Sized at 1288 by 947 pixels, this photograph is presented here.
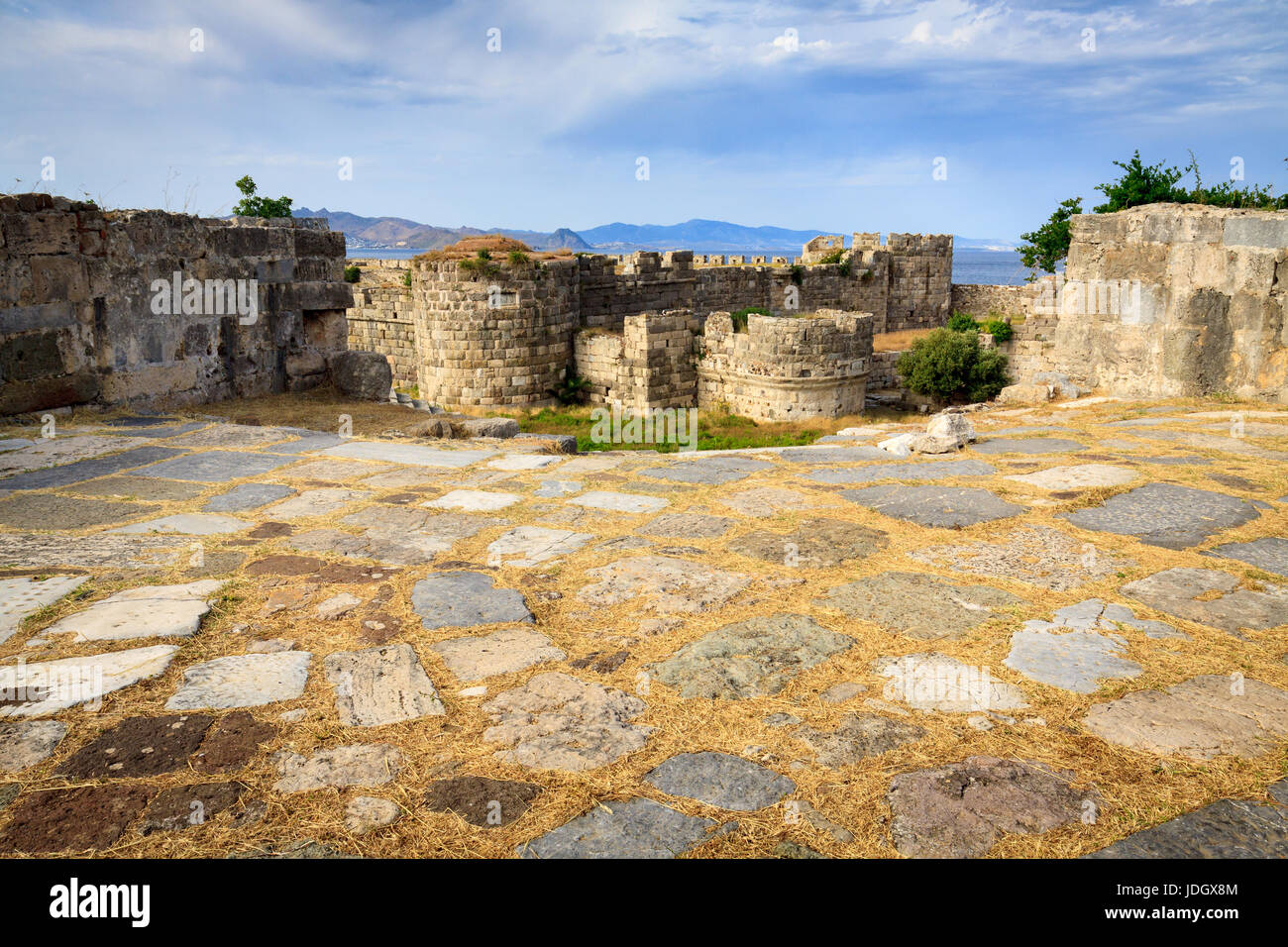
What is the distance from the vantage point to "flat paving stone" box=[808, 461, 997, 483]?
4723 millimetres

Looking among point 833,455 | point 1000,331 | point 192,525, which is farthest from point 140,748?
point 1000,331

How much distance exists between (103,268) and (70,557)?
154 inches

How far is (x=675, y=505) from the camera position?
418cm

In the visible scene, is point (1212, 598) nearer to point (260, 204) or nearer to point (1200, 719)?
point (1200, 719)

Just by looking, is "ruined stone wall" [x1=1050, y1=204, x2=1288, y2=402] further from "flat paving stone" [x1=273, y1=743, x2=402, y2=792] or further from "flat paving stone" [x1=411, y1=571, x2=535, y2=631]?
"flat paving stone" [x1=273, y1=743, x2=402, y2=792]

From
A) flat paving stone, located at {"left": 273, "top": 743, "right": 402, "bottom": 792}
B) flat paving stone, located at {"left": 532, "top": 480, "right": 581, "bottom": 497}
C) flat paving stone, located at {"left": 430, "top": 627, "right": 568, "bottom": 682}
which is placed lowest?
flat paving stone, located at {"left": 273, "top": 743, "right": 402, "bottom": 792}

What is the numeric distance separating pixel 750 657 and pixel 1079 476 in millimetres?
2817

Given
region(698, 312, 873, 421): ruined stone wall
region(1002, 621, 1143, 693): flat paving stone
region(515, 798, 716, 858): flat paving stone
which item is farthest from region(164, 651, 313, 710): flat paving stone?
region(698, 312, 873, 421): ruined stone wall

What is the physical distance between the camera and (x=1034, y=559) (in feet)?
11.2

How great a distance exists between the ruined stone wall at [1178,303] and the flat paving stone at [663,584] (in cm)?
612

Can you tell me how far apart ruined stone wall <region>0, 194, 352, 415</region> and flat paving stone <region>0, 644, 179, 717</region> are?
426 centimetres

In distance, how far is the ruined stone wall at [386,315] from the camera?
66.0 ft

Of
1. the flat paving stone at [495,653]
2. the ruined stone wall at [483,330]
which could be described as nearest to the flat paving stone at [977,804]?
the flat paving stone at [495,653]
